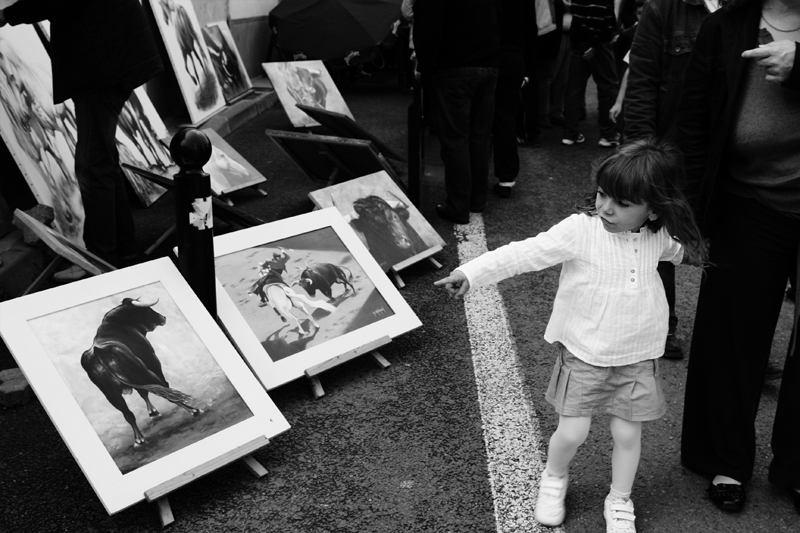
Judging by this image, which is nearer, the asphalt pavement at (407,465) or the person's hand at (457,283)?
the person's hand at (457,283)

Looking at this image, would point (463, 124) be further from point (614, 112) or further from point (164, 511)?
point (164, 511)

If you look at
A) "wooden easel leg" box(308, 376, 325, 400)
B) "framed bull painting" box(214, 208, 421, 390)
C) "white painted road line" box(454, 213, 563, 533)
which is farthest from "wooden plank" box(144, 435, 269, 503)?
"white painted road line" box(454, 213, 563, 533)

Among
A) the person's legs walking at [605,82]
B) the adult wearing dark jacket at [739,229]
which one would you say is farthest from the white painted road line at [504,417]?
the person's legs walking at [605,82]

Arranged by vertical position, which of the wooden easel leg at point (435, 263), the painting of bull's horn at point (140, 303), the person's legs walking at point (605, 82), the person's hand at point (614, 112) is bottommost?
the person's legs walking at point (605, 82)

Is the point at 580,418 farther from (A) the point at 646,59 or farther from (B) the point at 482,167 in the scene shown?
(B) the point at 482,167

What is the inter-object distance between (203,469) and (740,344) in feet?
6.57

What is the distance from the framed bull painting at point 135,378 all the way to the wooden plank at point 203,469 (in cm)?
2

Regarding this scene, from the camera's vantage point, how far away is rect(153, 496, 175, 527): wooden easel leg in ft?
8.80

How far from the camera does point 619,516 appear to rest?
2688mm

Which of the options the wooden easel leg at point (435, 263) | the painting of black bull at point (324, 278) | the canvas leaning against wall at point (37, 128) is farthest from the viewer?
the wooden easel leg at point (435, 263)

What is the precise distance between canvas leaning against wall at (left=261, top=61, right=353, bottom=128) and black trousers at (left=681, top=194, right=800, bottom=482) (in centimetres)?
587

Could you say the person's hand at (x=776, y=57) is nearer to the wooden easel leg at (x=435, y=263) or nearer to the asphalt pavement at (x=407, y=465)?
the asphalt pavement at (x=407, y=465)

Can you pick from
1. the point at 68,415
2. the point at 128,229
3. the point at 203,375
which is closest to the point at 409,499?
the point at 203,375

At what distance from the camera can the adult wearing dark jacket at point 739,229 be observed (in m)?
2.60
